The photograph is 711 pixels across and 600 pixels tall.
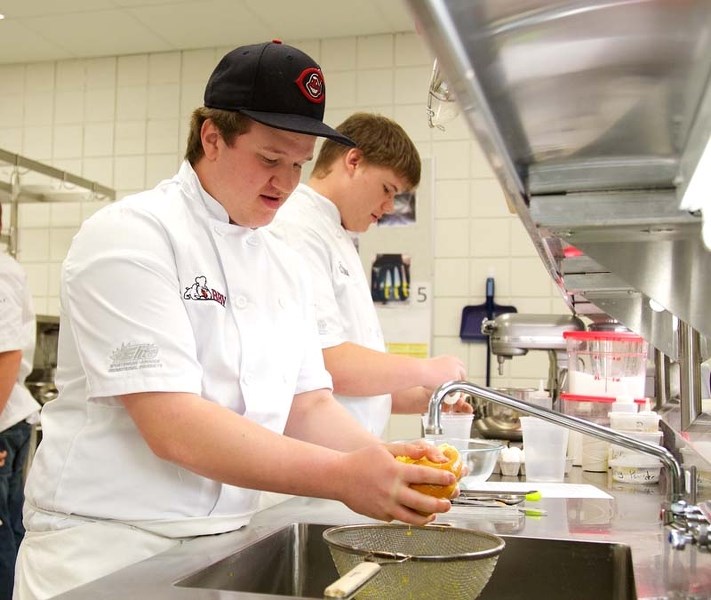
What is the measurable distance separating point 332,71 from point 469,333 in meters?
1.54

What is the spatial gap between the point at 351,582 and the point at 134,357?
0.54 m

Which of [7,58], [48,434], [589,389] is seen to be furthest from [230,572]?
[7,58]

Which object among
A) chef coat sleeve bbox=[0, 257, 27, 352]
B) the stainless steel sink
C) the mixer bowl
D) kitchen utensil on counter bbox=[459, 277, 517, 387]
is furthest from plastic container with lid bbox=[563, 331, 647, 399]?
chef coat sleeve bbox=[0, 257, 27, 352]

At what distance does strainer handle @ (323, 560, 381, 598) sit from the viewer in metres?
0.83

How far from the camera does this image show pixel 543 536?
1424 millimetres

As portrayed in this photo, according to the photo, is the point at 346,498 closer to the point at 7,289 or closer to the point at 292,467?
the point at 292,467

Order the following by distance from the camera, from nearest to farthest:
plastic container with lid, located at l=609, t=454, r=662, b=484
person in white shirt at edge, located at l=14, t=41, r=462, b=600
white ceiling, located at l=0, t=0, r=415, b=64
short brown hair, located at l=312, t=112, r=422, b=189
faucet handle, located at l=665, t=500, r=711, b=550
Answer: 1. person in white shirt at edge, located at l=14, t=41, r=462, b=600
2. faucet handle, located at l=665, t=500, r=711, b=550
3. plastic container with lid, located at l=609, t=454, r=662, b=484
4. short brown hair, located at l=312, t=112, r=422, b=189
5. white ceiling, located at l=0, t=0, r=415, b=64

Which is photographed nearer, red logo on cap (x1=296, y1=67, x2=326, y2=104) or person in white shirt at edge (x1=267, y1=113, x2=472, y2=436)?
red logo on cap (x1=296, y1=67, x2=326, y2=104)

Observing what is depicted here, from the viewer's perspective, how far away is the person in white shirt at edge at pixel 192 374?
121 cm

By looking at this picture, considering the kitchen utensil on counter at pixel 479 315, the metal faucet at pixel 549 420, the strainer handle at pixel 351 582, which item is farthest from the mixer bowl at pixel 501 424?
the strainer handle at pixel 351 582

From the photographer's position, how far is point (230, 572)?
1231 millimetres

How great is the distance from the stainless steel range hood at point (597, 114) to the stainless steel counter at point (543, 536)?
36 cm

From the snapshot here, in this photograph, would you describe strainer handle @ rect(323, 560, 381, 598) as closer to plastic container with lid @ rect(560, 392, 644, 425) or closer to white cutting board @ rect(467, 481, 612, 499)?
white cutting board @ rect(467, 481, 612, 499)

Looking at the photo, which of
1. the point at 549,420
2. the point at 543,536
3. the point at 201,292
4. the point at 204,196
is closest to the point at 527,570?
the point at 543,536
